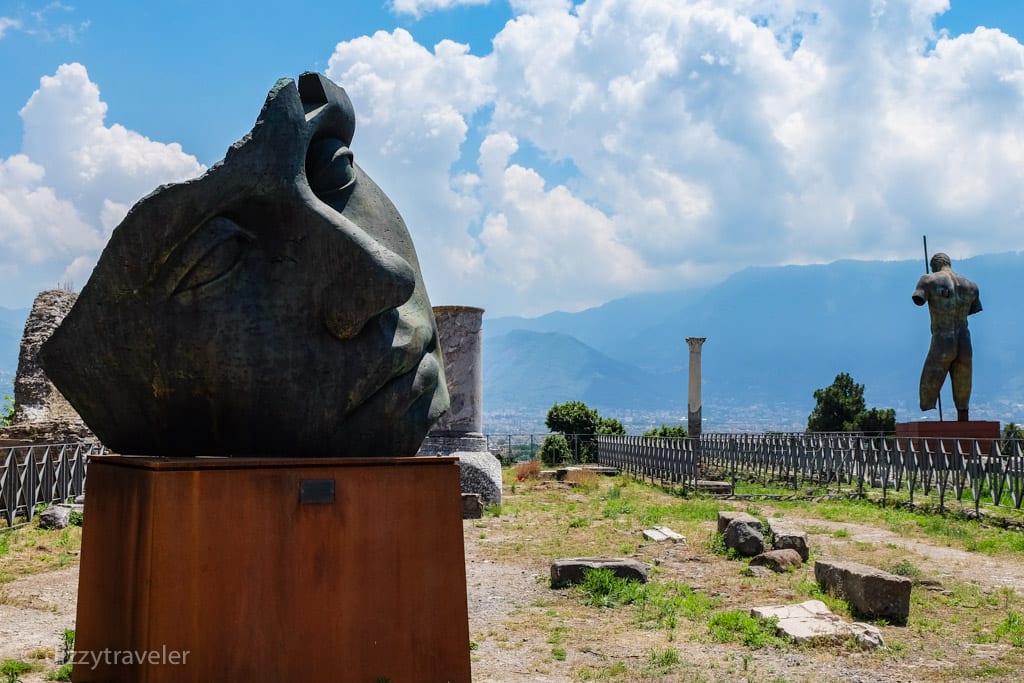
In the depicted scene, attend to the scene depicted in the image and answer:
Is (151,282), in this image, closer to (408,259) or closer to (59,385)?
(59,385)

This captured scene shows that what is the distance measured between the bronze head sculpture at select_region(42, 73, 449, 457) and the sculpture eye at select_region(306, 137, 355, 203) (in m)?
0.42

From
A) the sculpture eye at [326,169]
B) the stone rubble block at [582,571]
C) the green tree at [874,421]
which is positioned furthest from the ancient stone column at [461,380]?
the green tree at [874,421]

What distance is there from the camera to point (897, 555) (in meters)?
9.57

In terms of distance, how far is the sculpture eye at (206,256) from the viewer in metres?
4.00

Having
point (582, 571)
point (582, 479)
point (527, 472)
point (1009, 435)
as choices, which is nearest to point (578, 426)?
point (527, 472)

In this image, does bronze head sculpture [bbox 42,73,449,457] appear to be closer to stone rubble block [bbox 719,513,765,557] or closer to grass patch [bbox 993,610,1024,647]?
grass patch [bbox 993,610,1024,647]

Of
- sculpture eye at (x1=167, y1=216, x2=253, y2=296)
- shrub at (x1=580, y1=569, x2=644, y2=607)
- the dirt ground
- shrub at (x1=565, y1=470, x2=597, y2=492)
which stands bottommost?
the dirt ground

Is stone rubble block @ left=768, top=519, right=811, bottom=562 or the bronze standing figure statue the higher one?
the bronze standing figure statue

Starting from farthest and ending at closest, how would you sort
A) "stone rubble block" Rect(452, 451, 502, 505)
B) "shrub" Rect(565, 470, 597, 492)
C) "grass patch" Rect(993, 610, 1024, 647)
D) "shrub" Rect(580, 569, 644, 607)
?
"shrub" Rect(565, 470, 597, 492), "stone rubble block" Rect(452, 451, 502, 505), "shrub" Rect(580, 569, 644, 607), "grass patch" Rect(993, 610, 1024, 647)

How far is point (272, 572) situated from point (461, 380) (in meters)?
13.6

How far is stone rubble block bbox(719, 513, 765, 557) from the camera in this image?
964 cm

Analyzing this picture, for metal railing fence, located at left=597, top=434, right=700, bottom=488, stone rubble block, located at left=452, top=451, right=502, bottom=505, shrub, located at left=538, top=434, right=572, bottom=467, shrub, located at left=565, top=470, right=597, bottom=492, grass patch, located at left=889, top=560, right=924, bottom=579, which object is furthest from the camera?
shrub, located at left=538, top=434, right=572, bottom=467

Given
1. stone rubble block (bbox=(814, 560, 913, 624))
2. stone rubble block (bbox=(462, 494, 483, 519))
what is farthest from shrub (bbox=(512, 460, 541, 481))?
stone rubble block (bbox=(814, 560, 913, 624))

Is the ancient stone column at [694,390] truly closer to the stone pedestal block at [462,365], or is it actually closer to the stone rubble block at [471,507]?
the stone pedestal block at [462,365]
